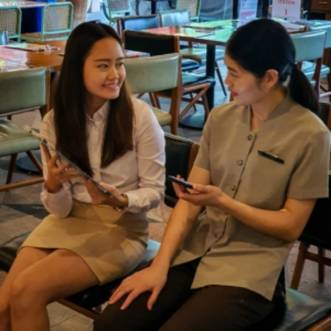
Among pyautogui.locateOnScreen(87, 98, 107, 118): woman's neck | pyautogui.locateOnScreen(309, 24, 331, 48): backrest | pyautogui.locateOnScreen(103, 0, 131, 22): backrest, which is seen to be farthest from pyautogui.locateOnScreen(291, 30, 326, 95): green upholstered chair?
pyautogui.locateOnScreen(103, 0, 131, 22): backrest

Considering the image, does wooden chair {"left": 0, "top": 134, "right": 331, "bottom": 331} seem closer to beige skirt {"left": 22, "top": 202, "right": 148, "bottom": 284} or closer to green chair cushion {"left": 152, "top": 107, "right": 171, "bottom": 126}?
beige skirt {"left": 22, "top": 202, "right": 148, "bottom": 284}

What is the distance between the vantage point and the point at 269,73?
166 cm

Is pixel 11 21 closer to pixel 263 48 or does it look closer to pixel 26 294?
pixel 26 294

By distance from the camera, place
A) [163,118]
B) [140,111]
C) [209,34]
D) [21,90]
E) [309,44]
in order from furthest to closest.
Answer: [209,34] → [309,44] → [163,118] → [21,90] → [140,111]

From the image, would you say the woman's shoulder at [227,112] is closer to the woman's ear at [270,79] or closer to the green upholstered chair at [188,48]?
the woman's ear at [270,79]

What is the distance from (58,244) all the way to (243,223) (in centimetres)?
56

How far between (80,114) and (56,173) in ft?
0.83

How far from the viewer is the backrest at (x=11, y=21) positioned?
618 centimetres

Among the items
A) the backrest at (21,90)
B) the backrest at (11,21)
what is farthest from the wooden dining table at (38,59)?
the backrest at (11,21)

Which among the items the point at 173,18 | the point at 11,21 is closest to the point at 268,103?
the point at 173,18

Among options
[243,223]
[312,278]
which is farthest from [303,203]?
[312,278]

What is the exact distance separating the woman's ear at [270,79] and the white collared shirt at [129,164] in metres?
0.44

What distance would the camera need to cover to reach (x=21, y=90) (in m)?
3.25

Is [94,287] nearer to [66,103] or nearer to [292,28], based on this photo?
[66,103]
